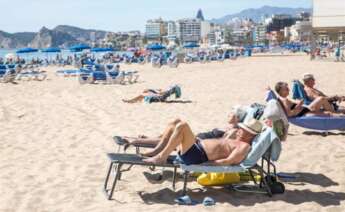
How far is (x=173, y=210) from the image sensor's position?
426 centimetres

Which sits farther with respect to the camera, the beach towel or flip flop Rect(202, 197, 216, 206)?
the beach towel

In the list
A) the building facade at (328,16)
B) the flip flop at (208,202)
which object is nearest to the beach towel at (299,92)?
the flip flop at (208,202)

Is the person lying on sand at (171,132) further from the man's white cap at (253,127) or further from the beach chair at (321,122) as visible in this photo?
the beach chair at (321,122)

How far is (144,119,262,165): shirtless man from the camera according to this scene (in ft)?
14.8

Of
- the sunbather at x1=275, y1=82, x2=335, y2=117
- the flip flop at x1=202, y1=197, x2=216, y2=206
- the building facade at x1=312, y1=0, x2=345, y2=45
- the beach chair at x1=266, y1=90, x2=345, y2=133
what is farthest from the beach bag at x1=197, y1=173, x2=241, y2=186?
the building facade at x1=312, y1=0, x2=345, y2=45

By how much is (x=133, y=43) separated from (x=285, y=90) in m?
138

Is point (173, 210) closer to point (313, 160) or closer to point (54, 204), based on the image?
point (54, 204)

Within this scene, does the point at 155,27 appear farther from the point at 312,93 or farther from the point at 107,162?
the point at 107,162

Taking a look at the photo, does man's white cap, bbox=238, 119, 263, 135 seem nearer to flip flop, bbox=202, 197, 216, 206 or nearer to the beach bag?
the beach bag

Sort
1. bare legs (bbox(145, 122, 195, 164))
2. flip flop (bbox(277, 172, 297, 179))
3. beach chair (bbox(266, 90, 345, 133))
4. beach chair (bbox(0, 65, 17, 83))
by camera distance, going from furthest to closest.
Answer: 1. beach chair (bbox(0, 65, 17, 83))
2. beach chair (bbox(266, 90, 345, 133))
3. flip flop (bbox(277, 172, 297, 179))
4. bare legs (bbox(145, 122, 195, 164))

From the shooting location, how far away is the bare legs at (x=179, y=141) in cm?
450

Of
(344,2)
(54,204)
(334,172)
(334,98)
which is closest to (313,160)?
(334,172)

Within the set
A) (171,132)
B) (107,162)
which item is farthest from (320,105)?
(171,132)

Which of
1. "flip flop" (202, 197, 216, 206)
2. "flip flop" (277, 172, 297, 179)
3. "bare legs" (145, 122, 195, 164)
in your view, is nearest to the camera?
"flip flop" (202, 197, 216, 206)
